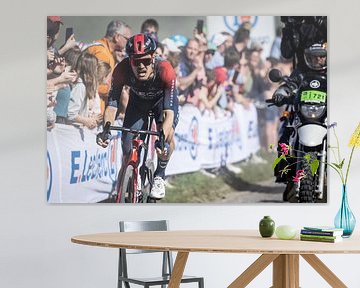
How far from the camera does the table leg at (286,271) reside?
4570mm

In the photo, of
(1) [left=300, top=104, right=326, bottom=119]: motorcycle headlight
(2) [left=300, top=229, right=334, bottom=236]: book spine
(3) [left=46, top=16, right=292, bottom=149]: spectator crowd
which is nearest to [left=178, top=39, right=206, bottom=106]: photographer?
(3) [left=46, top=16, right=292, bottom=149]: spectator crowd

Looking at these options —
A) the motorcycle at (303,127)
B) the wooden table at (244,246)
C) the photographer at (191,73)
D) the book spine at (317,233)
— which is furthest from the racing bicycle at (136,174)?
the book spine at (317,233)

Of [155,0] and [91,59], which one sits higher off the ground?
[155,0]

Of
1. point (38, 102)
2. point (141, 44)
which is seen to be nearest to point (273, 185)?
point (141, 44)

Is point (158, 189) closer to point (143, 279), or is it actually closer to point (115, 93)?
point (115, 93)

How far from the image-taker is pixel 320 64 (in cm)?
664

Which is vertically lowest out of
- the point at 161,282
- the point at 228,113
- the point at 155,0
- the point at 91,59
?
the point at 161,282

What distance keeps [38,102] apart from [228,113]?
4.77ft

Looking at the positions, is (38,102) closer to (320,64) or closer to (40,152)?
(40,152)

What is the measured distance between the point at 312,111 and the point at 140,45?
1.41 m

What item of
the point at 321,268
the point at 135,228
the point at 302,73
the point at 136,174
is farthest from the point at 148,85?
the point at 321,268

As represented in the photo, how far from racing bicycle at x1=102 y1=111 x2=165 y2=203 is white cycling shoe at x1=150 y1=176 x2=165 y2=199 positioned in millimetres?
27

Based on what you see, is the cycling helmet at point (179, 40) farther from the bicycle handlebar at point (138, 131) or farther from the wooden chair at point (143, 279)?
the wooden chair at point (143, 279)

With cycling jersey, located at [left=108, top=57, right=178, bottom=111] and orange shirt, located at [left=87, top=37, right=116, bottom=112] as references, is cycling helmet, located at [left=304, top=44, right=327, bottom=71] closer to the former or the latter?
cycling jersey, located at [left=108, top=57, right=178, bottom=111]
